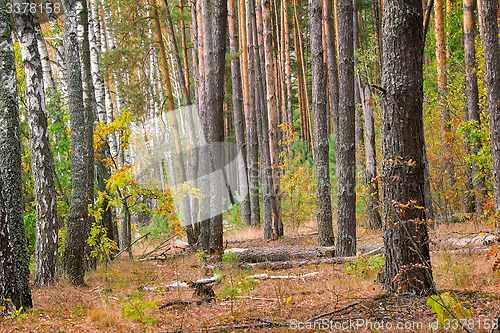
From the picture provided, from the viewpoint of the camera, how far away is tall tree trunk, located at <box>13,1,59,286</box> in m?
6.36

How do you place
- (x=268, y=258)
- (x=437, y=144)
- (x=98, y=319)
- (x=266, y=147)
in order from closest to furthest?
(x=98, y=319), (x=268, y=258), (x=266, y=147), (x=437, y=144)

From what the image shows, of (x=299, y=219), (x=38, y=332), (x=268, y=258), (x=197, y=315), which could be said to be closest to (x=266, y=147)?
(x=299, y=219)

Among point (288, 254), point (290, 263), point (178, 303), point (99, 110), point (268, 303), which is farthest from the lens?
point (99, 110)

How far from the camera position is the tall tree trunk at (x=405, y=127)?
425cm

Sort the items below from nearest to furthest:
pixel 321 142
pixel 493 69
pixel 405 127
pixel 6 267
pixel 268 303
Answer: pixel 405 127, pixel 6 267, pixel 268 303, pixel 493 69, pixel 321 142

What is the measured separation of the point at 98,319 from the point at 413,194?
3737 mm

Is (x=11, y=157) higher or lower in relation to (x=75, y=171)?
higher

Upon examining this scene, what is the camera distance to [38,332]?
452 centimetres

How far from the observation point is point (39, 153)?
677 cm

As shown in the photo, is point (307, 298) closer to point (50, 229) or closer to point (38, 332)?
point (38, 332)

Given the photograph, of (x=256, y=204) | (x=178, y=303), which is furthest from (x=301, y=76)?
(x=178, y=303)

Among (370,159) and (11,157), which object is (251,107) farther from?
(11,157)

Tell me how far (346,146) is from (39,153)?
528 centimetres

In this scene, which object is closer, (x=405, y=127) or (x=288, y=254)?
(x=405, y=127)
